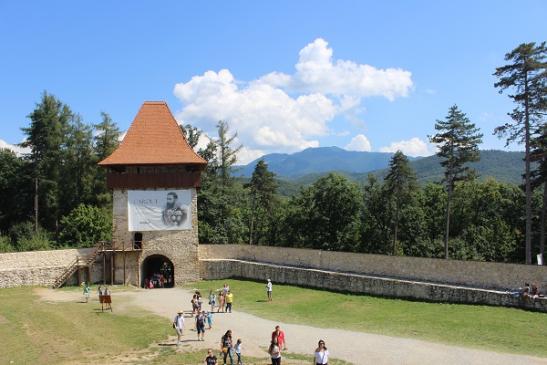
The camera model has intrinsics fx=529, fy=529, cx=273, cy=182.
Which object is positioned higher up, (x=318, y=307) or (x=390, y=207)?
(x=390, y=207)

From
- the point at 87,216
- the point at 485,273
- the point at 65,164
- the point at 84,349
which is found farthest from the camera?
the point at 65,164

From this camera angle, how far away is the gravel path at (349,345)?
1602 centimetres

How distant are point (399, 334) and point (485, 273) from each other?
7.04 metres

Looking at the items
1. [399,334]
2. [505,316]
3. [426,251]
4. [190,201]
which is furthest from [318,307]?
[426,251]

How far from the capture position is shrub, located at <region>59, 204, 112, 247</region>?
1735 inches

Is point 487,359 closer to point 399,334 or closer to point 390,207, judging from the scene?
point 399,334

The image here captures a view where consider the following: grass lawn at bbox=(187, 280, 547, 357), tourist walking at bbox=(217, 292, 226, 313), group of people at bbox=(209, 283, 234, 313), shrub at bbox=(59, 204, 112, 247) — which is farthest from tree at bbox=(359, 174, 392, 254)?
tourist walking at bbox=(217, 292, 226, 313)

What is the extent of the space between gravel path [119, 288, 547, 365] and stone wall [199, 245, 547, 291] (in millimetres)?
7443

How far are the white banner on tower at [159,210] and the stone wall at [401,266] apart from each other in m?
3.19

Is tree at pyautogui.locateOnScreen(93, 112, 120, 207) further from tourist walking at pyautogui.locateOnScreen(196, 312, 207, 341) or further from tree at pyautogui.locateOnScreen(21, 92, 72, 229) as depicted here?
tourist walking at pyautogui.locateOnScreen(196, 312, 207, 341)

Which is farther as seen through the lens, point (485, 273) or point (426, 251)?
point (426, 251)

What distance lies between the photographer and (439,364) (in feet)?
51.1

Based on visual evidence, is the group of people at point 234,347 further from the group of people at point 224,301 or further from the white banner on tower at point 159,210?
the white banner on tower at point 159,210

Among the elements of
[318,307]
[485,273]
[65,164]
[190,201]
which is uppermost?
[65,164]
